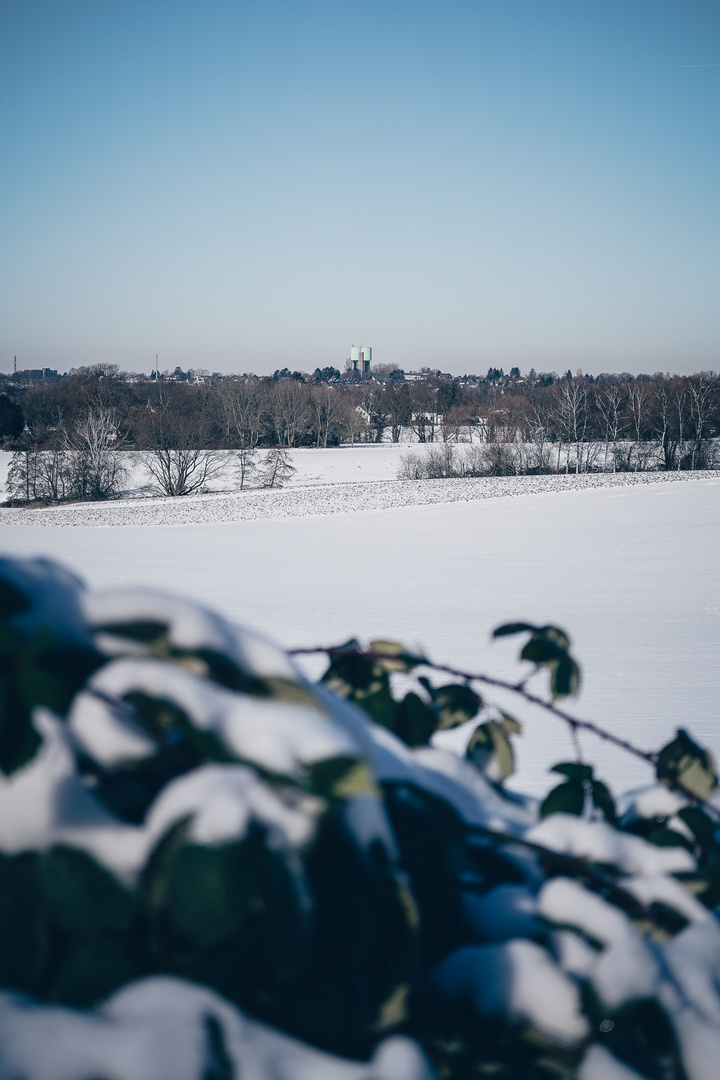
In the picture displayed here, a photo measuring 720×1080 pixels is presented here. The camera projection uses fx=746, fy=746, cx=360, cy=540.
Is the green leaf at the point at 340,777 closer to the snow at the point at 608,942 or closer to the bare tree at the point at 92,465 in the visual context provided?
the snow at the point at 608,942

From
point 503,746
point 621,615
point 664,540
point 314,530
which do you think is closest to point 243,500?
point 314,530

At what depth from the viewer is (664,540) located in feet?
69.5

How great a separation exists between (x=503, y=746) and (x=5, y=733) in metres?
0.72

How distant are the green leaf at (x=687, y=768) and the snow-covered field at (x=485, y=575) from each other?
5.26 meters

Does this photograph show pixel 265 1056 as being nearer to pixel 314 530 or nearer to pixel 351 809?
pixel 351 809

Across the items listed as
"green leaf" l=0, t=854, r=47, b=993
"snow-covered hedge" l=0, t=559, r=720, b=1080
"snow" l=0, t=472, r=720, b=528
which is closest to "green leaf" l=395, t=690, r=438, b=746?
"snow-covered hedge" l=0, t=559, r=720, b=1080

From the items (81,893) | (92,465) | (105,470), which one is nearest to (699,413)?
(105,470)

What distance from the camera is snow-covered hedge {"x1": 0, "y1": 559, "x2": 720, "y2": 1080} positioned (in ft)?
1.73

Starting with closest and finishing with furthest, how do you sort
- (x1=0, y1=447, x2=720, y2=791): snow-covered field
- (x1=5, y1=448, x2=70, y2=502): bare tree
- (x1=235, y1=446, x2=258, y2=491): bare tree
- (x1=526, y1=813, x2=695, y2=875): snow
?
(x1=526, y1=813, x2=695, y2=875): snow
(x1=0, y1=447, x2=720, y2=791): snow-covered field
(x1=5, y1=448, x2=70, y2=502): bare tree
(x1=235, y1=446, x2=258, y2=491): bare tree

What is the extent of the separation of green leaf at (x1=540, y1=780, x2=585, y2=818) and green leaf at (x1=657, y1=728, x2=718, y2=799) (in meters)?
0.11

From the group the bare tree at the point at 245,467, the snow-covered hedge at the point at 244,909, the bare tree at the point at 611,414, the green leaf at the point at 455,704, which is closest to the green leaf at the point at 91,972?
the snow-covered hedge at the point at 244,909

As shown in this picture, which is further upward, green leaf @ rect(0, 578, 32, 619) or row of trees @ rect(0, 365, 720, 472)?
row of trees @ rect(0, 365, 720, 472)

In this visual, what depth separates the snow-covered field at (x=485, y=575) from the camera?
9.05 m

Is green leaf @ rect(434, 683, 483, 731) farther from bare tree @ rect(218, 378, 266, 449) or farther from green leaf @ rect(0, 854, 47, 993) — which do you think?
bare tree @ rect(218, 378, 266, 449)
